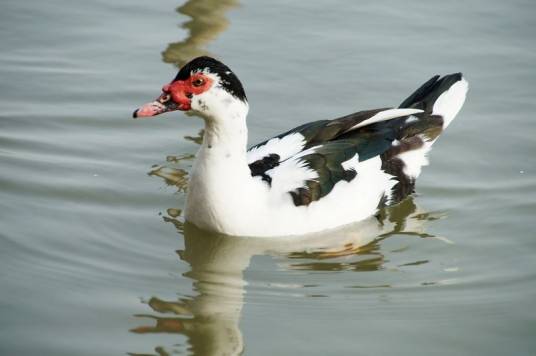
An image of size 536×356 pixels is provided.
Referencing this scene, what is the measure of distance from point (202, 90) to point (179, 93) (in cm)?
15

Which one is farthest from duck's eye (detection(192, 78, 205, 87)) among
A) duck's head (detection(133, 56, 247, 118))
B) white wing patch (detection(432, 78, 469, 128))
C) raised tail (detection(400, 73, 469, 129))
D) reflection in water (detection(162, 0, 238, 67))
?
reflection in water (detection(162, 0, 238, 67))

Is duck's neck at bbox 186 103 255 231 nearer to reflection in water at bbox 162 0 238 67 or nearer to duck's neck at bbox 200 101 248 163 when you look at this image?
duck's neck at bbox 200 101 248 163

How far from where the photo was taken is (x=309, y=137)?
727 cm

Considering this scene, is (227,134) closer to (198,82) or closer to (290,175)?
(198,82)

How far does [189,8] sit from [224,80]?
4110 mm

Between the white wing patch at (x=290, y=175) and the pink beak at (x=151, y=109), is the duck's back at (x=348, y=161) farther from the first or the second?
the pink beak at (x=151, y=109)

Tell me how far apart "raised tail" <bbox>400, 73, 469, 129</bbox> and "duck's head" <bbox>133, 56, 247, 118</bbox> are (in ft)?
6.73

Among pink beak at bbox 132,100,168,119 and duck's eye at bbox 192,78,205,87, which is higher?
duck's eye at bbox 192,78,205,87

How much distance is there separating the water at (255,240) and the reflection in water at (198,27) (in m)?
0.02

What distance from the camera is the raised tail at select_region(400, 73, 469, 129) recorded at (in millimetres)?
7988

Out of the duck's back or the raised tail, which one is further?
the raised tail

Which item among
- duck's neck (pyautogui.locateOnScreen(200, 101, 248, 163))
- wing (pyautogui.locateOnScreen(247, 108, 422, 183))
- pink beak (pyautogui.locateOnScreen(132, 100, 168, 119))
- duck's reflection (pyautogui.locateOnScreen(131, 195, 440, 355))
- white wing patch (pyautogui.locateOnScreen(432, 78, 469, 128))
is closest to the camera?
duck's reflection (pyautogui.locateOnScreen(131, 195, 440, 355))

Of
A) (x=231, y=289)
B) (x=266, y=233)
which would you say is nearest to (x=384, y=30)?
(x=266, y=233)

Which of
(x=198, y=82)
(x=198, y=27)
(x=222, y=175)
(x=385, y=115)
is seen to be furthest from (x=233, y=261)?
(x=198, y=27)
